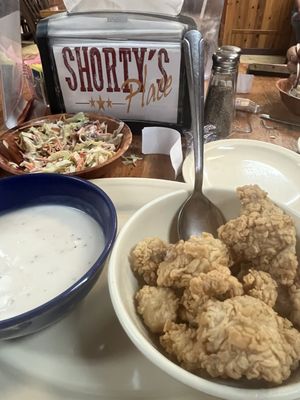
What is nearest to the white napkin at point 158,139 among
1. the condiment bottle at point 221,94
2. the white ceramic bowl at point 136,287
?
the condiment bottle at point 221,94

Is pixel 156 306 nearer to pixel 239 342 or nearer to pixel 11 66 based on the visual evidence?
→ pixel 239 342

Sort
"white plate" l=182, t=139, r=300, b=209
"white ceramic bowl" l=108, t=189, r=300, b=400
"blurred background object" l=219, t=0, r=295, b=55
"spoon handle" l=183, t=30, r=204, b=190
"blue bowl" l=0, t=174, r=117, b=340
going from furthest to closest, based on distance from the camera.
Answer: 1. "blurred background object" l=219, t=0, r=295, b=55
2. "white plate" l=182, t=139, r=300, b=209
3. "spoon handle" l=183, t=30, r=204, b=190
4. "blue bowl" l=0, t=174, r=117, b=340
5. "white ceramic bowl" l=108, t=189, r=300, b=400

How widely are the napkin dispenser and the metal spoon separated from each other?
0.12 metres

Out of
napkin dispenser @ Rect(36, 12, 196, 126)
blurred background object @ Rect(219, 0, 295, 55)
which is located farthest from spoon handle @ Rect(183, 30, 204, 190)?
blurred background object @ Rect(219, 0, 295, 55)

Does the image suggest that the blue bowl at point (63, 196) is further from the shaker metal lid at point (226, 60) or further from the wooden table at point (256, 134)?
the shaker metal lid at point (226, 60)

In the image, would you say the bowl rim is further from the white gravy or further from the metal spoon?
the metal spoon

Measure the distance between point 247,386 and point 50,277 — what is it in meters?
0.39

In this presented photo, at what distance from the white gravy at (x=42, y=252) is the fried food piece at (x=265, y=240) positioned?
27 cm

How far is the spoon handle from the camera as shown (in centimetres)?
84

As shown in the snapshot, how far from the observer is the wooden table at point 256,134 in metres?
1.05

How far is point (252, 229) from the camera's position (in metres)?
0.60

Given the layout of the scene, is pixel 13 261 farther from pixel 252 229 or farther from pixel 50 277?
pixel 252 229

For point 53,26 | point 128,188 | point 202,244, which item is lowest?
point 128,188

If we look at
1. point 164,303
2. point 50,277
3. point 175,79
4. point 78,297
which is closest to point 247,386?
point 164,303
